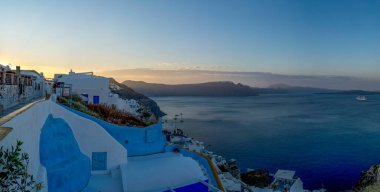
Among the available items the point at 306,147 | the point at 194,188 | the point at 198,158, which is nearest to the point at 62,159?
the point at 194,188

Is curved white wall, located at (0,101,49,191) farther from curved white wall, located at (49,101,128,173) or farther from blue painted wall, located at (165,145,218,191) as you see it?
blue painted wall, located at (165,145,218,191)

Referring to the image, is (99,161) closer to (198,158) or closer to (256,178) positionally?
(198,158)

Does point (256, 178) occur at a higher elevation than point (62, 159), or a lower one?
lower

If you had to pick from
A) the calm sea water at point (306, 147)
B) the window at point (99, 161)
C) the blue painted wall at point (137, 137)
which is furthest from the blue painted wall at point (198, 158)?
the calm sea water at point (306, 147)

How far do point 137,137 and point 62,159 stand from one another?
5.00 meters

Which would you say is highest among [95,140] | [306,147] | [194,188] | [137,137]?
[95,140]

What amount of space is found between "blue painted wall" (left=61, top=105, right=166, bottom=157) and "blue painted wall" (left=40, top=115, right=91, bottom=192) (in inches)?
88.2

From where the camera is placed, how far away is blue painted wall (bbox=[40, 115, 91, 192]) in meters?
8.56

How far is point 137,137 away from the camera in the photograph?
1418 centimetres

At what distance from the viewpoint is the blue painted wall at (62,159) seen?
337 inches

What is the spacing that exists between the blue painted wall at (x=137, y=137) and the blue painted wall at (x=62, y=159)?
2241mm

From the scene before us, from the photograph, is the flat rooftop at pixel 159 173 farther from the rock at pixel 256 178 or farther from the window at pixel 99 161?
the rock at pixel 256 178

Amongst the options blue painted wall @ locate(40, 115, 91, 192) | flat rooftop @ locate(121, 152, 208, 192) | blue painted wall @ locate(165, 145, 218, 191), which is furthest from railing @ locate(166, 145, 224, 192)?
blue painted wall @ locate(40, 115, 91, 192)

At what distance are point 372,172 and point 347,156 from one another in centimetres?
1600
